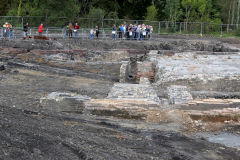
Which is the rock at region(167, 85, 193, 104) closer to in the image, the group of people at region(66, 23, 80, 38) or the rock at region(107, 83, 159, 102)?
the rock at region(107, 83, 159, 102)

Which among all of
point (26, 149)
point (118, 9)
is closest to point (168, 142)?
point (26, 149)

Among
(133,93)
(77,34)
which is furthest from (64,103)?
(77,34)

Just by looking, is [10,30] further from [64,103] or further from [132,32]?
[64,103]

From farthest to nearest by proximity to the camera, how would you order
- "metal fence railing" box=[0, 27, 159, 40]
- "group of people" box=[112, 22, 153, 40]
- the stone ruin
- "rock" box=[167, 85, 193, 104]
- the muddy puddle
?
"group of people" box=[112, 22, 153, 40] < "metal fence railing" box=[0, 27, 159, 40] < "rock" box=[167, 85, 193, 104] < the stone ruin < the muddy puddle

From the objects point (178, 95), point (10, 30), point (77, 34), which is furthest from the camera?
point (77, 34)

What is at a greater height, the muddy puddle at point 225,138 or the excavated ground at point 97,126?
the excavated ground at point 97,126

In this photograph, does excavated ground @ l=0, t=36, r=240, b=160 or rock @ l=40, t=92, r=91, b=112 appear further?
rock @ l=40, t=92, r=91, b=112

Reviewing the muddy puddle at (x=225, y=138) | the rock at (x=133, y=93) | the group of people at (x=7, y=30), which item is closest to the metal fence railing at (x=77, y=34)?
the group of people at (x=7, y=30)

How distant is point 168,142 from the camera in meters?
6.88

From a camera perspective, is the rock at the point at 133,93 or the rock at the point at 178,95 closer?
the rock at the point at 178,95

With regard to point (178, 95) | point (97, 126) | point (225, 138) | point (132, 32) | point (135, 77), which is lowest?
point (225, 138)

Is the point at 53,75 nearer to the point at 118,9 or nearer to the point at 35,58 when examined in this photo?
the point at 35,58

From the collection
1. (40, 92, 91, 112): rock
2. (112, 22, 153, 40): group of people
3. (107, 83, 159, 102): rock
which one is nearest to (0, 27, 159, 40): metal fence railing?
(112, 22, 153, 40): group of people

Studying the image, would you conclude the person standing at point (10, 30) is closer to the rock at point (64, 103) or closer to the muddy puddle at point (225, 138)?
the rock at point (64, 103)
